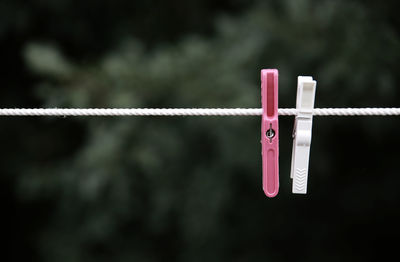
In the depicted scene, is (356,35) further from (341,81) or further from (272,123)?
(272,123)

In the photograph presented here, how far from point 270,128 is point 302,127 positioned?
0.06m

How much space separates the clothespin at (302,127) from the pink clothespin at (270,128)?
0.04 meters

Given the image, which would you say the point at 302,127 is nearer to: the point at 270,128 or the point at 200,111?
the point at 270,128

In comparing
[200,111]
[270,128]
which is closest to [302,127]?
[270,128]

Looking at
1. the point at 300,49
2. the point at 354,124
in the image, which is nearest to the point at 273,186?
the point at 300,49

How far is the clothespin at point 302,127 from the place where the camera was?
1063 mm

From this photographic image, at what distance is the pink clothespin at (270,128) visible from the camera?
1.04 meters

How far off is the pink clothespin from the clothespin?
4 cm

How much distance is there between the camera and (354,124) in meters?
2.77

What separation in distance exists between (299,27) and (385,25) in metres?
0.35

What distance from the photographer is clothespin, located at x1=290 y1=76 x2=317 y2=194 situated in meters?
1.06

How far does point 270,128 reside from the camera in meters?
1.09

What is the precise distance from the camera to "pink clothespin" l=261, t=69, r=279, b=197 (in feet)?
3.42

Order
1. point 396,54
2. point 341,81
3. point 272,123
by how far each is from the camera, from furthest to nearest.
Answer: point 341,81
point 396,54
point 272,123
